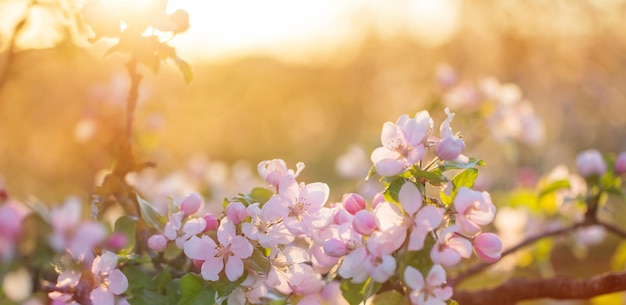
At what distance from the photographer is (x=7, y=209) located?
0.47m

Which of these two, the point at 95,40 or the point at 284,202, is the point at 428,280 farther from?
the point at 95,40

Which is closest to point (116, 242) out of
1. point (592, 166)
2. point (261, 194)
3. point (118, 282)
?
point (118, 282)

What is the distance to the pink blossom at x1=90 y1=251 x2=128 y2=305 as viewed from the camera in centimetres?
66

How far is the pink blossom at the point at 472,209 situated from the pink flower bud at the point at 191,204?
0.27 m

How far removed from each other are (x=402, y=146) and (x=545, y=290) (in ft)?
1.10

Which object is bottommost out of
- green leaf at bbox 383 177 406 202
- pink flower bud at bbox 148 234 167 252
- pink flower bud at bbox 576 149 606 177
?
pink flower bud at bbox 576 149 606 177

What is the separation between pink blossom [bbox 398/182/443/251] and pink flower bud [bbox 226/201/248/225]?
0.14 metres

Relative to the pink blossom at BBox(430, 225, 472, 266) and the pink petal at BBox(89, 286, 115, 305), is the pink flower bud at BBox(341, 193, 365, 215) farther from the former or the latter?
the pink petal at BBox(89, 286, 115, 305)

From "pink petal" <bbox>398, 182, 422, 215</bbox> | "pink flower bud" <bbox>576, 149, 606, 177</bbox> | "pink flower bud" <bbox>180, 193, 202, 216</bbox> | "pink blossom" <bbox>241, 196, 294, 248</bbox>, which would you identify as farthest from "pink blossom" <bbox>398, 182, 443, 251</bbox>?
"pink flower bud" <bbox>576, 149, 606, 177</bbox>

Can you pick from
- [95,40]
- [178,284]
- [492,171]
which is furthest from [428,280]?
[492,171]

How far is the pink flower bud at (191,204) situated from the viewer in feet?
2.44

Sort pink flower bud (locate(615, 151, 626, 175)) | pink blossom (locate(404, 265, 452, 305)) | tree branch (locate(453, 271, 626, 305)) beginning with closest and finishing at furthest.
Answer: pink blossom (locate(404, 265, 452, 305)) → tree branch (locate(453, 271, 626, 305)) → pink flower bud (locate(615, 151, 626, 175))

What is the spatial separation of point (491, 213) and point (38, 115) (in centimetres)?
275

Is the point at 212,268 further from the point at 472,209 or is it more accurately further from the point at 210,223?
the point at 472,209
